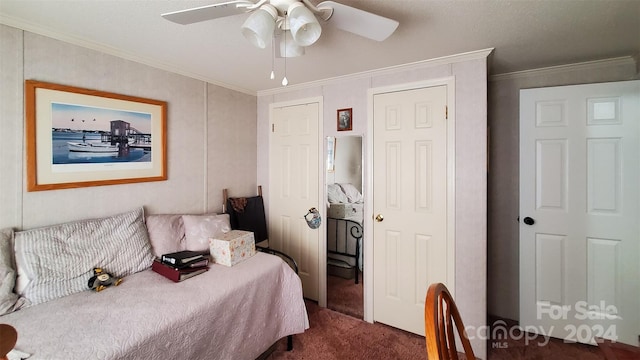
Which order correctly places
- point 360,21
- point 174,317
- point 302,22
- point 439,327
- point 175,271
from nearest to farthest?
1. point 439,327
2. point 302,22
3. point 360,21
4. point 174,317
5. point 175,271

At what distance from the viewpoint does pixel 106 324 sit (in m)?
1.27

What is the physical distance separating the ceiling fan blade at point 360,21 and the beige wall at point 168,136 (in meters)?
1.69

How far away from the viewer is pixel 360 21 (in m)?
1.24

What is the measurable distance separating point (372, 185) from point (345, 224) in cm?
50

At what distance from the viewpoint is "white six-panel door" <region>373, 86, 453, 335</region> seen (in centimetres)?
213

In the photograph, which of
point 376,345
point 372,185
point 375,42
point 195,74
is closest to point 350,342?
point 376,345

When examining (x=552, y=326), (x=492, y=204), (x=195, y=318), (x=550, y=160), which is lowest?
(x=552, y=326)

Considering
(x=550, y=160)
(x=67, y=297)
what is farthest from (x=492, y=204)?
(x=67, y=297)

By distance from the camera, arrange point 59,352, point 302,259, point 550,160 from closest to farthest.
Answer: point 59,352 < point 550,160 < point 302,259

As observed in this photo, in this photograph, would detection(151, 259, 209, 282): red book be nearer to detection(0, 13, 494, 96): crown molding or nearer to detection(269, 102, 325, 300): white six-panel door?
detection(269, 102, 325, 300): white six-panel door

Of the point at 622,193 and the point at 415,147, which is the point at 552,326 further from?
the point at 415,147

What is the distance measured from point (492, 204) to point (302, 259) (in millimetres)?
1940

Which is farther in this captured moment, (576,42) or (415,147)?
(415,147)

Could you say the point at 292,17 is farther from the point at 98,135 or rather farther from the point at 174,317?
the point at 98,135
